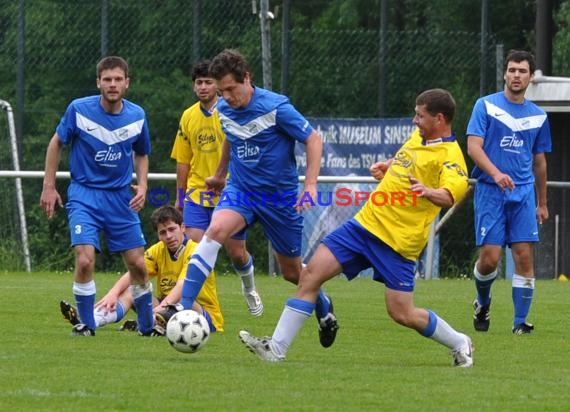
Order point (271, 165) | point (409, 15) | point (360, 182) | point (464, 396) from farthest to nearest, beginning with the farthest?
point (409, 15), point (360, 182), point (271, 165), point (464, 396)

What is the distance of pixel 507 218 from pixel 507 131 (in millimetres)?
627

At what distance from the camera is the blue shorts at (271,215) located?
29.9 ft

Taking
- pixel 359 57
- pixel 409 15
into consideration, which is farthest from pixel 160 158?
pixel 409 15

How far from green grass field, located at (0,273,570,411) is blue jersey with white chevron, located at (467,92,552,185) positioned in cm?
120

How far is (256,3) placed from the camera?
784 inches

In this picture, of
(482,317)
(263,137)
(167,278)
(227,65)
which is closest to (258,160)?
(263,137)

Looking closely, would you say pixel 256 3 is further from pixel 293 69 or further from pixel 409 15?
Result: pixel 409 15

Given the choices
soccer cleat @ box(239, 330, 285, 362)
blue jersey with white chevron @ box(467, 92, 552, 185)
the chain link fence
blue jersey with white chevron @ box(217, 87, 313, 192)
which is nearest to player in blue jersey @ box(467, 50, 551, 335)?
blue jersey with white chevron @ box(467, 92, 552, 185)

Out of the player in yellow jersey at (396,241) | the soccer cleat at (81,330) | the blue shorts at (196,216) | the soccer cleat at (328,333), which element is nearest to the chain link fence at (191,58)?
the blue shorts at (196,216)

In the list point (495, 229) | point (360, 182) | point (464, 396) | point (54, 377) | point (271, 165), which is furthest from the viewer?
point (360, 182)

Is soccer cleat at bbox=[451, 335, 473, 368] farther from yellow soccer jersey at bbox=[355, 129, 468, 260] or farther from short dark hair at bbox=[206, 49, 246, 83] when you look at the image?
short dark hair at bbox=[206, 49, 246, 83]

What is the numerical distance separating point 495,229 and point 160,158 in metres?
10.5

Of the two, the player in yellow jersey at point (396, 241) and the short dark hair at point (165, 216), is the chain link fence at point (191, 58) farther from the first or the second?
the player in yellow jersey at point (396, 241)

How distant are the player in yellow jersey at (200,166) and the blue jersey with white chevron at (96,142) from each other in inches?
74.9
